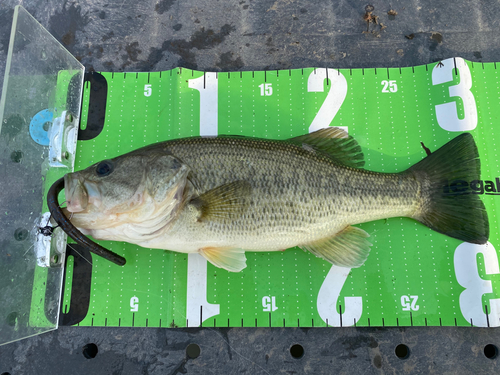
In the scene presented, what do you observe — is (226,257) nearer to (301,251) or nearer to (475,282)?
(301,251)

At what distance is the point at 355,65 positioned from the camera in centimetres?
257

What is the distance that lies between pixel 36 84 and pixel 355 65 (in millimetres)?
2584

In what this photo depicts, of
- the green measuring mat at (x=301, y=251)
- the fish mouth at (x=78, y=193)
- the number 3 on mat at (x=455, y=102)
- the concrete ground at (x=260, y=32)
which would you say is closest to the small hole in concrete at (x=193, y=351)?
the green measuring mat at (x=301, y=251)

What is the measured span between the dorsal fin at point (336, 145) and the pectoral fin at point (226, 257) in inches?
35.5

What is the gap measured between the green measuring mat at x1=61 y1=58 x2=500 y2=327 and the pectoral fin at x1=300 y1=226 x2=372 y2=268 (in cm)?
21

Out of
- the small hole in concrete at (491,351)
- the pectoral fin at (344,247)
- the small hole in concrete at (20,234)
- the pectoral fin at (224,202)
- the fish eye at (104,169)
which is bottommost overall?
the small hole in concrete at (491,351)

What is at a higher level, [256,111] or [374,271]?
[256,111]

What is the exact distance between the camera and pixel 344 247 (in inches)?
80.9

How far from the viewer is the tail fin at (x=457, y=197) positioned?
2081 millimetres

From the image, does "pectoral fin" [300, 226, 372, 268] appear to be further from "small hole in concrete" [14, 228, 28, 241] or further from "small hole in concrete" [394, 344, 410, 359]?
"small hole in concrete" [14, 228, 28, 241]

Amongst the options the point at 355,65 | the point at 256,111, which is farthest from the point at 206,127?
the point at 355,65

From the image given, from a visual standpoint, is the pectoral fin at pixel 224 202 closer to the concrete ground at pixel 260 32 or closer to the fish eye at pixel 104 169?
the fish eye at pixel 104 169

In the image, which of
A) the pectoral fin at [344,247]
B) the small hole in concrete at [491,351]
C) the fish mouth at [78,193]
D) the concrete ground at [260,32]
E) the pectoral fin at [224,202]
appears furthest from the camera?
the concrete ground at [260,32]

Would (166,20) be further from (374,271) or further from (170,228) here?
(374,271)
